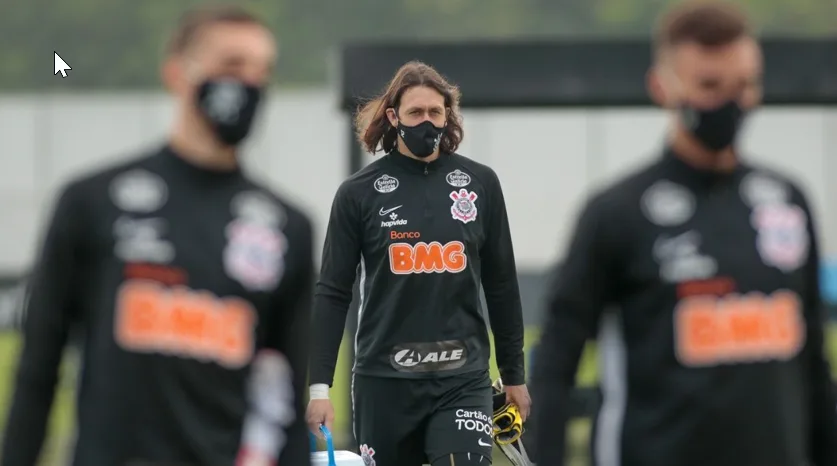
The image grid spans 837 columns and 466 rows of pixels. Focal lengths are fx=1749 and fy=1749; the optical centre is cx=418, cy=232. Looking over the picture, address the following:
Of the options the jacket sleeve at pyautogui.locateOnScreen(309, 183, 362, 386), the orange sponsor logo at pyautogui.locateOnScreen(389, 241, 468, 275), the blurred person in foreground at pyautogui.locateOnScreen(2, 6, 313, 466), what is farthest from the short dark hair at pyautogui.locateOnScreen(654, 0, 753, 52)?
the jacket sleeve at pyautogui.locateOnScreen(309, 183, 362, 386)

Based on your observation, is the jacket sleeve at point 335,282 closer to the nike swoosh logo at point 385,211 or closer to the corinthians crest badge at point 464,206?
the nike swoosh logo at point 385,211

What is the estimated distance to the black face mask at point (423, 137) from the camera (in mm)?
7242

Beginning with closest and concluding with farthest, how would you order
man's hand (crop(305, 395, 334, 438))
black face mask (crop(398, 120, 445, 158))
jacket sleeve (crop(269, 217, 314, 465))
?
jacket sleeve (crop(269, 217, 314, 465)) → man's hand (crop(305, 395, 334, 438)) → black face mask (crop(398, 120, 445, 158))

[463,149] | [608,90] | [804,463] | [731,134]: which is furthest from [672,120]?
[463,149]

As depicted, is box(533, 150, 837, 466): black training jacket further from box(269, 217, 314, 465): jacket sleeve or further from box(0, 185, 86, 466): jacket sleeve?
box(0, 185, 86, 466): jacket sleeve

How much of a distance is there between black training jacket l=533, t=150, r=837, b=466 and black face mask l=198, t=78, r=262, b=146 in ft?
2.72

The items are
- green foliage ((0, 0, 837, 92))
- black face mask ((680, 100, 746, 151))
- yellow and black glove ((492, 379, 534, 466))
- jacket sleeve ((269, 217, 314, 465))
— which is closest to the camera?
black face mask ((680, 100, 746, 151))

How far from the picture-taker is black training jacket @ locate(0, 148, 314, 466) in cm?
399

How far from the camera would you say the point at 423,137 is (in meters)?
7.24

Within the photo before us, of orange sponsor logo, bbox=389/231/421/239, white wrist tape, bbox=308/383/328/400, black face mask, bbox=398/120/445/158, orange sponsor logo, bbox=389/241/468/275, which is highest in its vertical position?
black face mask, bbox=398/120/445/158

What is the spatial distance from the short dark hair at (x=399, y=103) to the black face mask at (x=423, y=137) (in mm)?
125

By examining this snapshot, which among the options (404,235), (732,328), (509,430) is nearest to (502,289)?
(404,235)

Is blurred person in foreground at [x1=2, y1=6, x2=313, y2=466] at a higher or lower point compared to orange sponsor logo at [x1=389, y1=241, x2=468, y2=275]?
lower

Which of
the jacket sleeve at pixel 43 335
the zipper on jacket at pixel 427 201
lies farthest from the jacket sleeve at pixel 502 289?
the jacket sleeve at pixel 43 335
